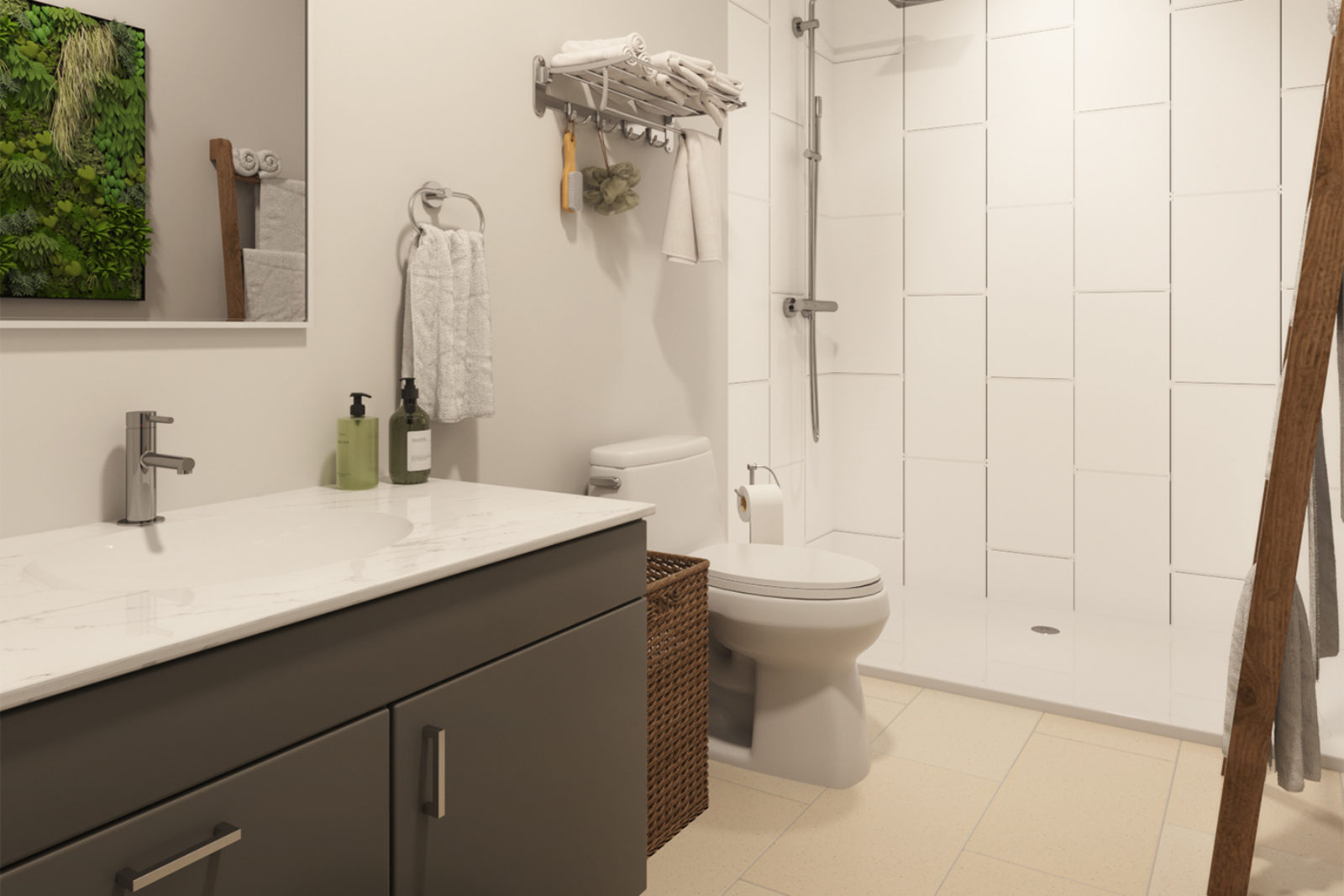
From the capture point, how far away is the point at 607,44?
209 centimetres

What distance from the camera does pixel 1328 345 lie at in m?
1.48

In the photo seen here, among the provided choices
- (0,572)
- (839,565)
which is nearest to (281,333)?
(0,572)

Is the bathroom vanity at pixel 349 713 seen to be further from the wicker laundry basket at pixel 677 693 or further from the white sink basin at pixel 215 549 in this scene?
the wicker laundry basket at pixel 677 693

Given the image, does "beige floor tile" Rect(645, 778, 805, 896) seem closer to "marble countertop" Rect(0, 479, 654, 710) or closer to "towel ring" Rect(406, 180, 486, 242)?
"marble countertop" Rect(0, 479, 654, 710)

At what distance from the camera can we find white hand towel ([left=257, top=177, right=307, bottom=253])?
5.14 ft

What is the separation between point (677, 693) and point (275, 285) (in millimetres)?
1088

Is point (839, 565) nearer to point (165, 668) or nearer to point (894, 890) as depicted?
point (894, 890)

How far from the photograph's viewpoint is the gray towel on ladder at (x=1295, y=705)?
5.21 ft

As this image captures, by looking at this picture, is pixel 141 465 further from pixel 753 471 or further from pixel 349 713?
pixel 753 471

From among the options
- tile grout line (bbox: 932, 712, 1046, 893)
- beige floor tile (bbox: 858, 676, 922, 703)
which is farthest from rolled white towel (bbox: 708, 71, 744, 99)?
tile grout line (bbox: 932, 712, 1046, 893)

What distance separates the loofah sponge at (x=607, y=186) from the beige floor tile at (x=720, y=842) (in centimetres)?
137

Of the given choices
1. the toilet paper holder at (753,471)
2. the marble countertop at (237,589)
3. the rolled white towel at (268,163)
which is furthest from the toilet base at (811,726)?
the rolled white towel at (268,163)

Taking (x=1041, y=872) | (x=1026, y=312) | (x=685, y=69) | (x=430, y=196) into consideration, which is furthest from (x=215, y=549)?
(x=1026, y=312)

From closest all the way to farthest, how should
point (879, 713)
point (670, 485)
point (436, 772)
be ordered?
point (436, 772), point (670, 485), point (879, 713)
